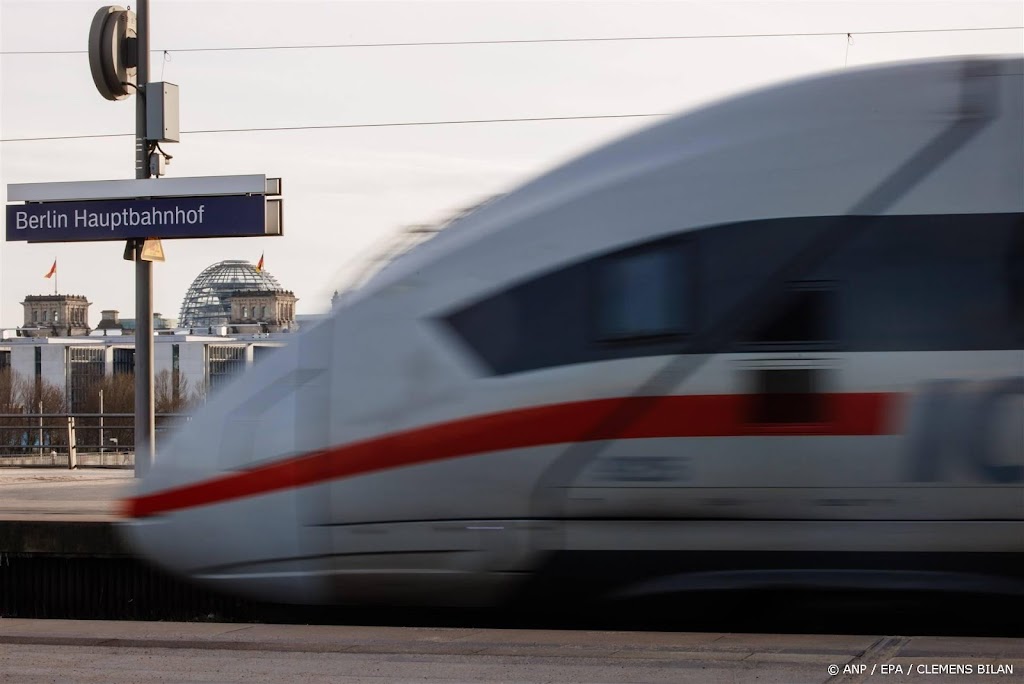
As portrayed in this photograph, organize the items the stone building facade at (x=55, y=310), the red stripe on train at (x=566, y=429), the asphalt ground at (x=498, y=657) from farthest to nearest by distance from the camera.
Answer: the stone building facade at (x=55, y=310)
the asphalt ground at (x=498, y=657)
the red stripe on train at (x=566, y=429)

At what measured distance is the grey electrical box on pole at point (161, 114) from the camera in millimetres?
13484

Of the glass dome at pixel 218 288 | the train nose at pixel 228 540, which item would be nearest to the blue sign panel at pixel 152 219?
the train nose at pixel 228 540

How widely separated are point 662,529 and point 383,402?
1.10 metres

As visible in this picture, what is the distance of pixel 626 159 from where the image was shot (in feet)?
15.9

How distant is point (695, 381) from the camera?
15.0 feet

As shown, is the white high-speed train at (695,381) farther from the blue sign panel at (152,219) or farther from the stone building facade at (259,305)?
the stone building facade at (259,305)

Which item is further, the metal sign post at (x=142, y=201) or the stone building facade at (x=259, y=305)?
the stone building facade at (x=259, y=305)

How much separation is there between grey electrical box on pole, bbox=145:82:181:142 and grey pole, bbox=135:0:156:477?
10cm

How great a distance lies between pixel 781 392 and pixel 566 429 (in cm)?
76

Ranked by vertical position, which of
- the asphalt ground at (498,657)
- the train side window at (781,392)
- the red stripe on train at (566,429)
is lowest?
the asphalt ground at (498,657)

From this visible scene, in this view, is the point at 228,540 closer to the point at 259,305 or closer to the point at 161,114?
the point at 161,114

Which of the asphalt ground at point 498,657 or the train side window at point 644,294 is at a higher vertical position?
the train side window at point 644,294

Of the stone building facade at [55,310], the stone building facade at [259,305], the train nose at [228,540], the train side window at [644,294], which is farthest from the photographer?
the stone building facade at [55,310]

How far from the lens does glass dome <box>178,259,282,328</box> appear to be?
148 m
